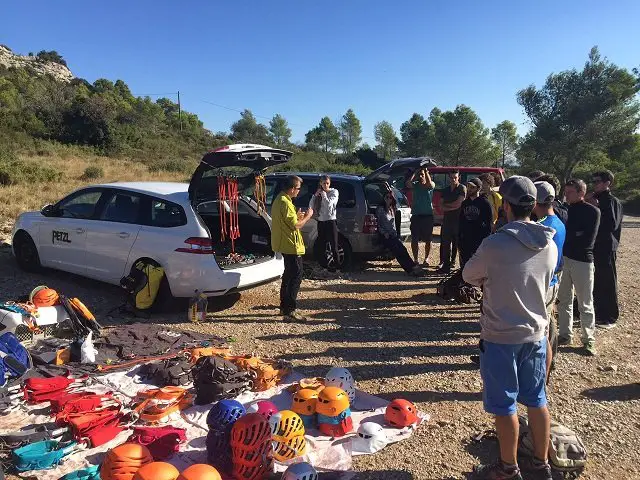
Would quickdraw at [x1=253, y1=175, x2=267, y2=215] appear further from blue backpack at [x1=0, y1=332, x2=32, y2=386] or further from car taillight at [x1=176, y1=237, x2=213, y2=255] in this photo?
blue backpack at [x1=0, y1=332, x2=32, y2=386]

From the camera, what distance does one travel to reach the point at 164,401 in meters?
3.77

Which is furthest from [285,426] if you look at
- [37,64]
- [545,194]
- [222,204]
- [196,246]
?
[37,64]

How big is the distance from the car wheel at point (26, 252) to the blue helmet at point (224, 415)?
559 cm

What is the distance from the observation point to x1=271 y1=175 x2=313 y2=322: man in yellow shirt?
5695 millimetres

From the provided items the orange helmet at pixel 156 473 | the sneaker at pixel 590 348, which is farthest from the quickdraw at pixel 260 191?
the orange helmet at pixel 156 473

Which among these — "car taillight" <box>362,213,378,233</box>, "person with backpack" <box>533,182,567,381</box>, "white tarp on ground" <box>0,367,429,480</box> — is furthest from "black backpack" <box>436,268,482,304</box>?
"white tarp on ground" <box>0,367,429,480</box>

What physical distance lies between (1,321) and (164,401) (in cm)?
232

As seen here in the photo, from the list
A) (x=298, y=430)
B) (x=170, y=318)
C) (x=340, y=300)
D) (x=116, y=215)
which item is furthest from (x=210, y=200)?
(x=298, y=430)

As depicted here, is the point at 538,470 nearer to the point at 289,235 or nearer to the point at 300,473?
the point at 300,473

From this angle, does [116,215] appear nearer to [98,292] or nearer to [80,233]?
[80,233]

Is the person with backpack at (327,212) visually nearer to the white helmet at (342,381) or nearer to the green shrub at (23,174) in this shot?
the white helmet at (342,381)

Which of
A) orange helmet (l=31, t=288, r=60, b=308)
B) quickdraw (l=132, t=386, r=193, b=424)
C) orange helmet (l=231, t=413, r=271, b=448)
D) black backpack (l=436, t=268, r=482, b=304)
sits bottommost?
quickdraw (l=132, t=386, r=193, b=424)

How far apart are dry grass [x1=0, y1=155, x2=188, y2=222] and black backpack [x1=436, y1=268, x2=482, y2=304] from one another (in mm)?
10331

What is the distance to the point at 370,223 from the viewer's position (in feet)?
27.4
